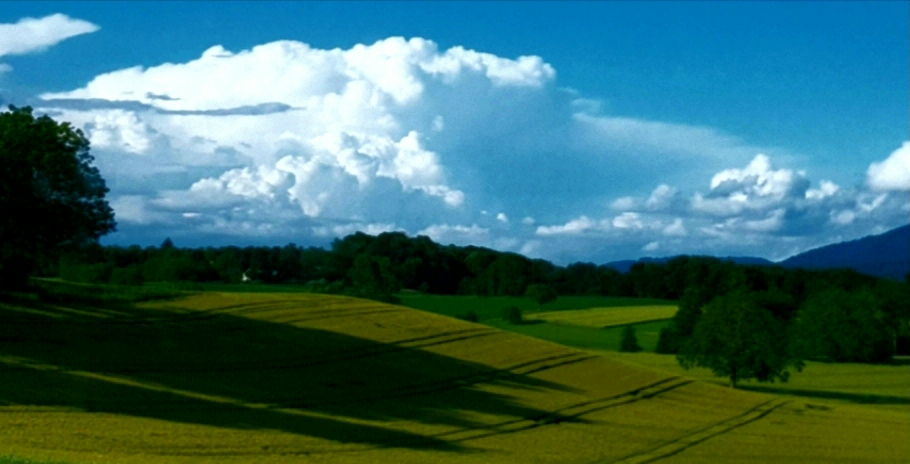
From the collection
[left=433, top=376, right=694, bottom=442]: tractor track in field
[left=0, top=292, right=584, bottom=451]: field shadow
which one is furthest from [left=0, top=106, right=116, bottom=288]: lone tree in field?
[left=433, top=376, right=694, bottom=442]: tractor track in field

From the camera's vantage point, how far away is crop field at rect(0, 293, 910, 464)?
38188 millimetres

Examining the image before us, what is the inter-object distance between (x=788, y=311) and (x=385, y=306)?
6006 cm

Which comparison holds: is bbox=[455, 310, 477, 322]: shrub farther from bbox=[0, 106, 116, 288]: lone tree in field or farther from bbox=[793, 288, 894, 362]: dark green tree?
bbox=[0, 106, 116, 288]: lone tree in field

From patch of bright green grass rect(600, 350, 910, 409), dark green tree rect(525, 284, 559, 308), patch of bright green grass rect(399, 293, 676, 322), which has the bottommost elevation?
patch of bright green grass rect(600, 350, 910, 409)

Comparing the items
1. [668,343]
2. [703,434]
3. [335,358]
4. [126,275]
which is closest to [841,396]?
[668,343]

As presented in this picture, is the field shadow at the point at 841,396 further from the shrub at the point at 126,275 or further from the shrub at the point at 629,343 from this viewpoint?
the shrub at the point at 126,275

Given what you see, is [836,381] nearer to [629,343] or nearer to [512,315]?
[629,343]

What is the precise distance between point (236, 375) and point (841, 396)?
4944cm

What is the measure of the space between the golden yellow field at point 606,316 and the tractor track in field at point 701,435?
49.1 metres

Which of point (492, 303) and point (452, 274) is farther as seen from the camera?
point (452, 274)

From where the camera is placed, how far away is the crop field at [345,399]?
38.2 meters

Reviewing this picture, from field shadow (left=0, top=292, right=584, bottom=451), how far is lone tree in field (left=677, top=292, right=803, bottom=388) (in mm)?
25057

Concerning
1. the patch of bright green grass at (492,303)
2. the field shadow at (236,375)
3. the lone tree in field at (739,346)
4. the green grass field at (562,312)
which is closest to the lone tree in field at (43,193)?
the field shadow at (236,375)

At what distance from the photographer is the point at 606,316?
126812mm
